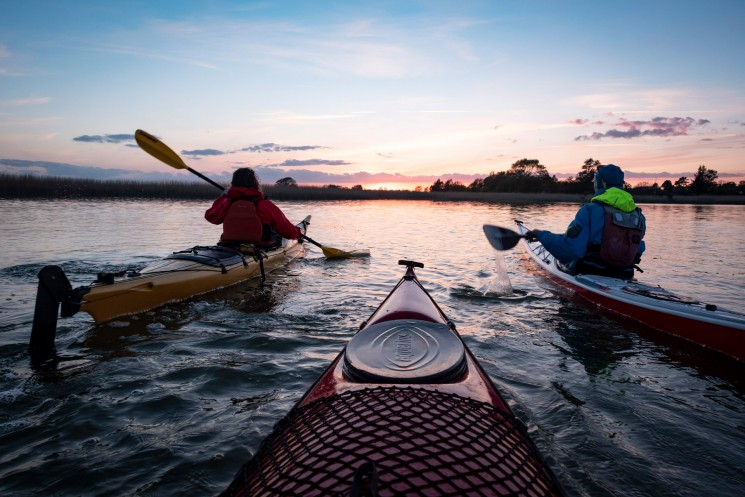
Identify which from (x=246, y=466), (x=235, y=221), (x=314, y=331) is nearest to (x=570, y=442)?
(x=246, y=466)

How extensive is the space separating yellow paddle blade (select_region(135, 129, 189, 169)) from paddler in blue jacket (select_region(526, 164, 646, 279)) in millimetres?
6035

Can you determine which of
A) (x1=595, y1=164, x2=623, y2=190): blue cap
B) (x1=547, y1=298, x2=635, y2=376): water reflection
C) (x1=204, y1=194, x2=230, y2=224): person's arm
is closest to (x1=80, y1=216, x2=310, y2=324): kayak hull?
(x1=204, y1=194, x2=230, y2=224): person's arm

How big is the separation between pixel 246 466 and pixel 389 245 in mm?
10465

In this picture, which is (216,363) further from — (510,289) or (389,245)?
(389,245)

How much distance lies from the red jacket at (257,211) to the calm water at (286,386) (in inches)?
36.3

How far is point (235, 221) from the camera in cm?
659

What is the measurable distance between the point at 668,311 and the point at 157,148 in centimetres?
774

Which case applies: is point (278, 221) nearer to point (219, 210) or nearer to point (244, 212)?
point (244, 212)

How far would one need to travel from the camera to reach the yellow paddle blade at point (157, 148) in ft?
23.7

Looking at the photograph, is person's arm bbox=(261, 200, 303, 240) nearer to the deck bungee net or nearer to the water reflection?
the water reflection

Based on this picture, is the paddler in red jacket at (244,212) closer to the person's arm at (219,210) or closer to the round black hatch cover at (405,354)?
the person's arm at (219,210)

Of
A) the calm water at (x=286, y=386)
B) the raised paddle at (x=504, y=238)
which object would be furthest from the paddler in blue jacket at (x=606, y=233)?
the calm water at (x=286, y=386)

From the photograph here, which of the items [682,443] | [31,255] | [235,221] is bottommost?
[682,443]

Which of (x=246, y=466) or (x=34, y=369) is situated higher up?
(x=246, y=466)
